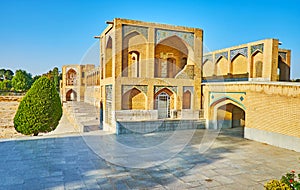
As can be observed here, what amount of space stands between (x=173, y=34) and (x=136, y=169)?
8.24 meters

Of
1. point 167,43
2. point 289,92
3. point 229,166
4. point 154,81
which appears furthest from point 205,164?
point 167,43

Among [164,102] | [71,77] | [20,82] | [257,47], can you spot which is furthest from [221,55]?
[20,82]

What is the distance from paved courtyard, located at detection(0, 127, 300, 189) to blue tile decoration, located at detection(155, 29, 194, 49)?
5739 millimetres

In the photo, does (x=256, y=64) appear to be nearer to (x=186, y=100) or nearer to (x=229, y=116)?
(x=229, y=116)

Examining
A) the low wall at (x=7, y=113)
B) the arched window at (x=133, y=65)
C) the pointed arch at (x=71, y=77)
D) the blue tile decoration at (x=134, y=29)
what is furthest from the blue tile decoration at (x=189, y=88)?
the pointed arch at (x=71, y=77)

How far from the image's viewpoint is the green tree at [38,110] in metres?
10.4

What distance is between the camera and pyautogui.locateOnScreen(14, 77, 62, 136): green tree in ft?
34.2

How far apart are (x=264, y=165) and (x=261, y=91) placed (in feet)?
11.8

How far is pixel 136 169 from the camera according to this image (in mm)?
5594

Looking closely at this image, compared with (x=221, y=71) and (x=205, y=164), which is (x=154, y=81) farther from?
(x=221, y=71)

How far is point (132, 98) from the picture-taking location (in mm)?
11594

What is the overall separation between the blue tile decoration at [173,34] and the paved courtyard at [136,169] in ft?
18.8

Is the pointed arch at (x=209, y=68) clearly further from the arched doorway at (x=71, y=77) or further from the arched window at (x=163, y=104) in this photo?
the arched doorway at (x=71, y=77)

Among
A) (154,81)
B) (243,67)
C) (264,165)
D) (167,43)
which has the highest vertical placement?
(167,43)
